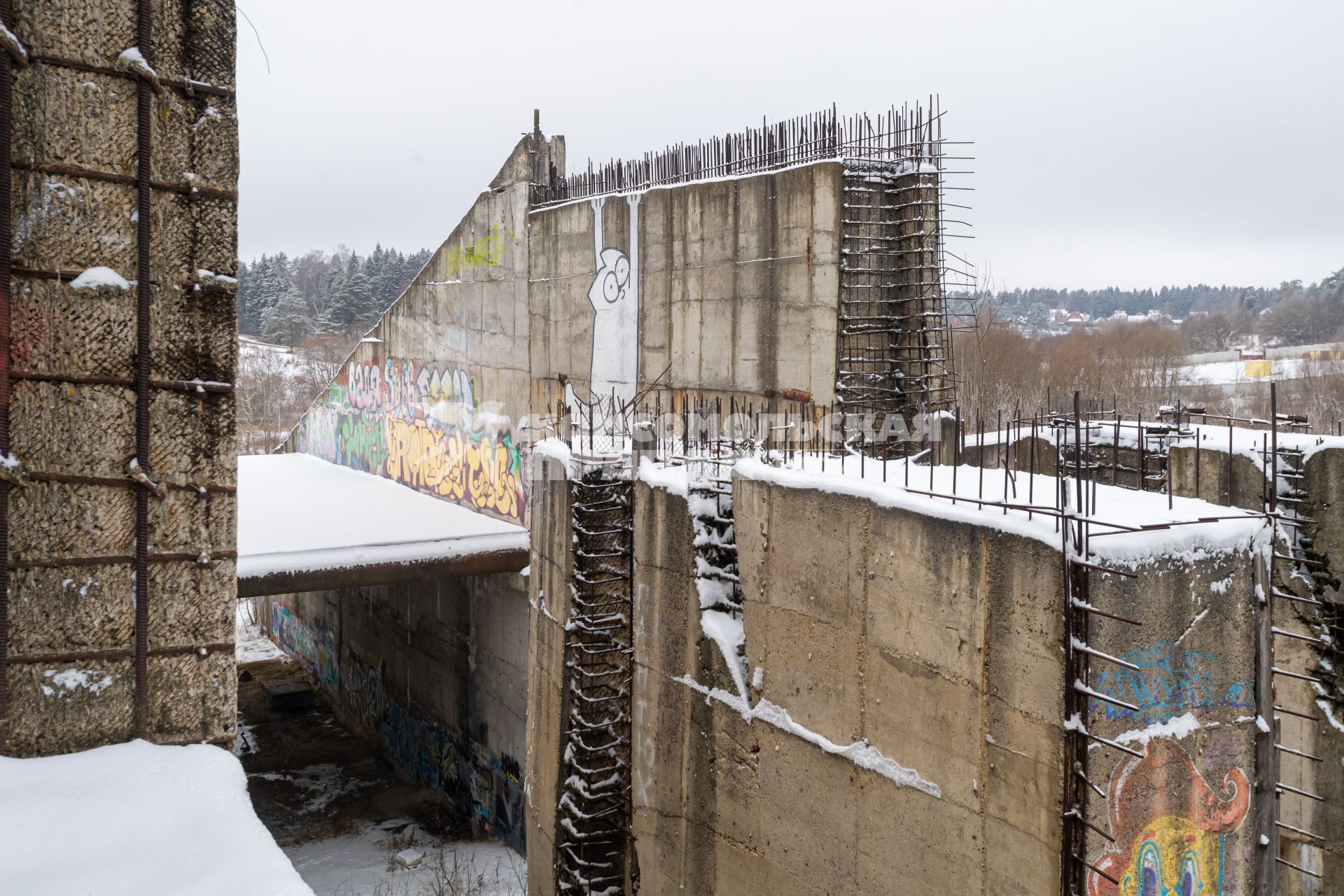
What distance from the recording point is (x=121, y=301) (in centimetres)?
512

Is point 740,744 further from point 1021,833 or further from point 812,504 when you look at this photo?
point 1021,833

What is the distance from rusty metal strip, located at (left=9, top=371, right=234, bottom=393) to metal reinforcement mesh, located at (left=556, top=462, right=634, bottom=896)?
6767mm

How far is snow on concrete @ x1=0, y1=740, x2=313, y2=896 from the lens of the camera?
12.7ft

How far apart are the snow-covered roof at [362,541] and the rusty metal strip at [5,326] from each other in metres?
12.6

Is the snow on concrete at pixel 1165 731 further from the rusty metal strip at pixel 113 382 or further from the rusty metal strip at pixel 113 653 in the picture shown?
the rusty metal strip at pixel 113 382

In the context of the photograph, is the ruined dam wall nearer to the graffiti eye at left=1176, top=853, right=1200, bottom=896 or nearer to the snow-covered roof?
the graffiti eye at left=1176, top=853, right=1200, bottom=896

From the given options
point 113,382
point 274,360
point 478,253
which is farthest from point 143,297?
point 274,360

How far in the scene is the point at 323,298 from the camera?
11181 cm

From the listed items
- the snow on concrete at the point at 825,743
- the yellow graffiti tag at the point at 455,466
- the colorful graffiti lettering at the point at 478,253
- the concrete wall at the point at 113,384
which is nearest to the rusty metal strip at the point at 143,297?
the concrete wall at the point at 113,384

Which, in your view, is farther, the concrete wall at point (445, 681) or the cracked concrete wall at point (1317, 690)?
the concrete wall at point (445, 681)

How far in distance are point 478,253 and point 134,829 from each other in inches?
703

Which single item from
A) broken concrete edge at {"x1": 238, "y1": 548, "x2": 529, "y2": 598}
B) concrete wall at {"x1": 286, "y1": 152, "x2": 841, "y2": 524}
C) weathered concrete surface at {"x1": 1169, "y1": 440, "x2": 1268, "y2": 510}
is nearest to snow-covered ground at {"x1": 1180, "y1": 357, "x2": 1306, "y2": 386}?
concrete wall at {"x1": 286, "y1": 152, "x2": 841, "y2": 524}

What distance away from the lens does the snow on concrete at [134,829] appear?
3.88 metres

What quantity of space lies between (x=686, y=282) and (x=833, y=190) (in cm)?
300
